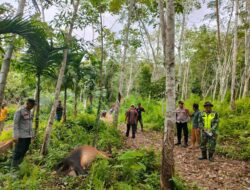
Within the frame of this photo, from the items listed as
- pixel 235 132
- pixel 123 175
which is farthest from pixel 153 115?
pixel 123 175

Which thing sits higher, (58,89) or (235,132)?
(58,89)

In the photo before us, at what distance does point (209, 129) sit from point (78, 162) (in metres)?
3.84

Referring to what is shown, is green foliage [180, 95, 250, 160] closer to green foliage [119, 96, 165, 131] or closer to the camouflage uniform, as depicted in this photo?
the camouflage uniform

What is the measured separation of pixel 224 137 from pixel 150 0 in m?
6.87

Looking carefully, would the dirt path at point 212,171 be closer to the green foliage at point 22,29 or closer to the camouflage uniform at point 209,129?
the camouflage uniform at point 209,129

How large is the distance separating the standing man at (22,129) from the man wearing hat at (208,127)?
4.73 m

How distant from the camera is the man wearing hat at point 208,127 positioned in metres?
8.12

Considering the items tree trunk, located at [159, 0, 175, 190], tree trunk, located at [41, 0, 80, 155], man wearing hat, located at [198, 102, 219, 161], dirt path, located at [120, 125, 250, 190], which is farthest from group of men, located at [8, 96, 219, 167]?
tree trunk, located at [159, 0, 175, 190]

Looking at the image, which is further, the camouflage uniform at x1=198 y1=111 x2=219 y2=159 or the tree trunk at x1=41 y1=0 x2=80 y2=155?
the camouflage uniform at x1=198 y1=111 x2=219 y2=159

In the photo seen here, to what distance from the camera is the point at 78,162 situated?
669cm

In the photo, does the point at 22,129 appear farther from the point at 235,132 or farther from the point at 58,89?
the point at 235,132

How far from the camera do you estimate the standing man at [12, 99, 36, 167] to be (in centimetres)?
619

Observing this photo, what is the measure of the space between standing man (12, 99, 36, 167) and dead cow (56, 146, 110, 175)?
3.28ft

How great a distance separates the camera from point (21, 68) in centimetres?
900
